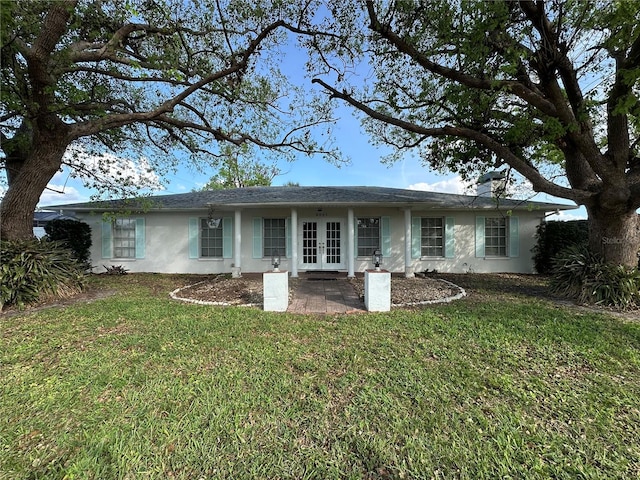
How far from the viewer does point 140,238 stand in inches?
428

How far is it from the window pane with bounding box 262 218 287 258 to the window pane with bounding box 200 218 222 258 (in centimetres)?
191

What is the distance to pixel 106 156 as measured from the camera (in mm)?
9516

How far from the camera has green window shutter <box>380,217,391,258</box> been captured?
1080cm

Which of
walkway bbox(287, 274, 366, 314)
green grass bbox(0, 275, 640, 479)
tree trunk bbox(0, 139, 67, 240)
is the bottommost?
green grass bbox(0, 275, 640, 479)

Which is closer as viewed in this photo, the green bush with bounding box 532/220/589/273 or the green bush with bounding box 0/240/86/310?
the green bush with bounding box 0/240/86/310

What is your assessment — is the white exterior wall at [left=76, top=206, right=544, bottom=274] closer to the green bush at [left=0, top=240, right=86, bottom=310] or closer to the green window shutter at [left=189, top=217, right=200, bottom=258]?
the green window shutter at [left=189, top=217, right=200, bottom=258]

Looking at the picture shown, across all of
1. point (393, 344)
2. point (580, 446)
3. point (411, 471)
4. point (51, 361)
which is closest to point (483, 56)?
point (393, 344)

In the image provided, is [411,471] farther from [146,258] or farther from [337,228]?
[146,258]

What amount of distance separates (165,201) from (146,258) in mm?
2519

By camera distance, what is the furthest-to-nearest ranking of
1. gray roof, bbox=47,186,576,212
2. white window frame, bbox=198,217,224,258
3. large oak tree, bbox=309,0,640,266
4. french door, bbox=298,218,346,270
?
white window frame, bbox=198,217,224,258 → french door, bbox=298,218,346,270 → gray roof, bbox=47,186,576,212 → large oak tree, bbox=309,0,640,266

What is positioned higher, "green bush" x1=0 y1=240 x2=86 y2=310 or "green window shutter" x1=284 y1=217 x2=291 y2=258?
"green window shutter" x1=284 y1=217 x2=291 y2=258

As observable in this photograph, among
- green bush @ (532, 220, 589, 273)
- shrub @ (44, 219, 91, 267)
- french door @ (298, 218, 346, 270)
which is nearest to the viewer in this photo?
shrub @ (44, 219, 91, 267)

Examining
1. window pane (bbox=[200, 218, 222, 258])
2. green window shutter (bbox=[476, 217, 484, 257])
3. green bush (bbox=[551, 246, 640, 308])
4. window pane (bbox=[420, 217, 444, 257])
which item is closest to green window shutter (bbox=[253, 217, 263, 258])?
window pane (bbox=[200, 218, 222, 258])

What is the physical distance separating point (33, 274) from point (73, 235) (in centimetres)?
494
